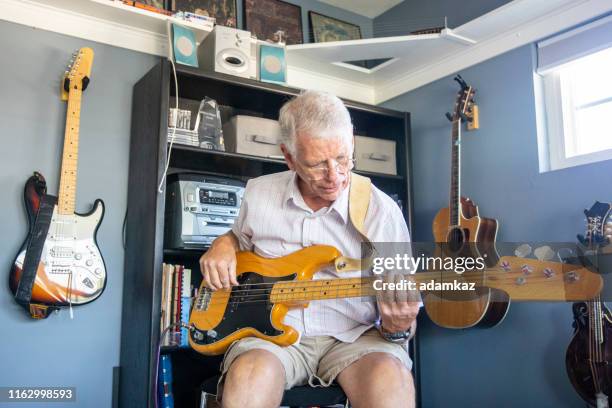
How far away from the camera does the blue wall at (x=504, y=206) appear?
211 centimetres

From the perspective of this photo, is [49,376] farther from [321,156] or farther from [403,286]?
[403,286]

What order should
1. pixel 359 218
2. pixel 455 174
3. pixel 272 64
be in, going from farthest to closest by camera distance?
pixel 272 64 → pixel 455 174 → pixel 359 218

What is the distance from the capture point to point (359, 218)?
150cm

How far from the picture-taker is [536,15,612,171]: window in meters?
2.20

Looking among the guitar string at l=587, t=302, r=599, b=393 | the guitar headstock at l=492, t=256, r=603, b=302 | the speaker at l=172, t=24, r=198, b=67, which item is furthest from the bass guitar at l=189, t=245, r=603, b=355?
the speaker at l=172, t=24, r=198, b=67

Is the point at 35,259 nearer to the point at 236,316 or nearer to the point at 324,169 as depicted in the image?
the point at 236,316

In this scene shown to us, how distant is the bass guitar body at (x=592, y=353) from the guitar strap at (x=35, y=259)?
6.00 ft

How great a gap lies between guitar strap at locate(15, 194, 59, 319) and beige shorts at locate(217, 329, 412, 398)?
0.98m

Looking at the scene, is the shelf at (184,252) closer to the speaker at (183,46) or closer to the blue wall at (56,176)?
the blue wall at (56,176)

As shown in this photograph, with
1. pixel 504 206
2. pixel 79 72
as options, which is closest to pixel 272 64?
pixel 79 72

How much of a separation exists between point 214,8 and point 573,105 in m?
1.64

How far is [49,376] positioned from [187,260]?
26.7 inches

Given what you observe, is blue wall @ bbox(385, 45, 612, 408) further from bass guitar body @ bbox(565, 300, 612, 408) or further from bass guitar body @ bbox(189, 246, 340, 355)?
bass guitar body @ bbox(189, 246, 340, 355)

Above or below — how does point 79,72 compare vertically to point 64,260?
above
